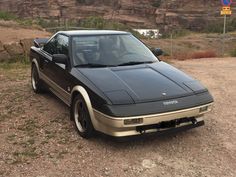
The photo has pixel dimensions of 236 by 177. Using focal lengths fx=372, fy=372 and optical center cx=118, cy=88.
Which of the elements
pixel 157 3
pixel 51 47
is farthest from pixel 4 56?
pixel 157 3

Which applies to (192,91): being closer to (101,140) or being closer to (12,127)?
(101,140)

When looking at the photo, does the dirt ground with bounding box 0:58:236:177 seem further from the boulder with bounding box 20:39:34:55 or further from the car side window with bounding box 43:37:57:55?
the boulder with bounding box 20:39:34:55

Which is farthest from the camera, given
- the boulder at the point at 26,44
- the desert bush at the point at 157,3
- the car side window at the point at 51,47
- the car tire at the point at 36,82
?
the desert bush at the point at 157,3

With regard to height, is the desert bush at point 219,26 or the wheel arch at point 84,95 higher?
the wheel arch at point 84,95

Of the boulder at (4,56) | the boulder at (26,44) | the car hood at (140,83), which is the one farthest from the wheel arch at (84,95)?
the boulder at (26,44)

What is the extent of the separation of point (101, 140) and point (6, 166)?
1363 mm

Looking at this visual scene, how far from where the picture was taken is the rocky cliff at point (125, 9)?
54000mm

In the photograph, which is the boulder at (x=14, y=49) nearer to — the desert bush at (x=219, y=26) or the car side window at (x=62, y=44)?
the car side window at (x=62, y=44)

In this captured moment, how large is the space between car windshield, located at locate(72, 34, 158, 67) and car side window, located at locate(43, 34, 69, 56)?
0.59 ft

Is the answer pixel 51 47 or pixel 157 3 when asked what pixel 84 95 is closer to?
pixel 51 47

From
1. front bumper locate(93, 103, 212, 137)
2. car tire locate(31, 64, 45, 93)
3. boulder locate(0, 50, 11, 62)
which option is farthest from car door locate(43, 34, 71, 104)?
boulder locate(0, 50, 11, 62)

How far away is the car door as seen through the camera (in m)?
5.88

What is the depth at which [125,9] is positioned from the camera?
5884 centimetres

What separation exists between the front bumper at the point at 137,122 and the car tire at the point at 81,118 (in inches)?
7.0
